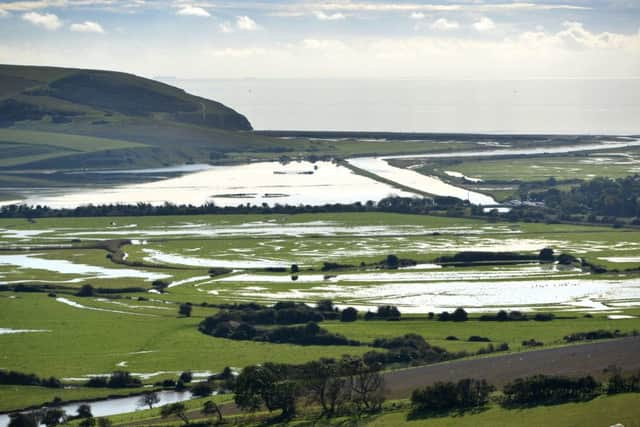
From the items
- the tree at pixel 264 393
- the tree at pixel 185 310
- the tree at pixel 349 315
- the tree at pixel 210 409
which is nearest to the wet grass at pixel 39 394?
the tree at pixel 210 409

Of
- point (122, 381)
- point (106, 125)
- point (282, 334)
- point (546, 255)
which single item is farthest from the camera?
point (106, 125)

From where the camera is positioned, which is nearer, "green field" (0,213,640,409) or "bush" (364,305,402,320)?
"green field" (0,213,640,409)

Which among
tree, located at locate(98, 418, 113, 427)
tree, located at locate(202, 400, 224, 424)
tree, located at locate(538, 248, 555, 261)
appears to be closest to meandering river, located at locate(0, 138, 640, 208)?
tree, located at locate(538, 248, 555, 261)

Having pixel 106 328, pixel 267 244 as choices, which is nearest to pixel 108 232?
pixel 267 244

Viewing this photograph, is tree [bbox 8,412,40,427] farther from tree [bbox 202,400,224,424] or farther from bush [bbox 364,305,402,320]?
bush [bbox 364,305,402,320]

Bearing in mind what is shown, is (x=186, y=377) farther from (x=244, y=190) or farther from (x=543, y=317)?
(x=244, y=190)

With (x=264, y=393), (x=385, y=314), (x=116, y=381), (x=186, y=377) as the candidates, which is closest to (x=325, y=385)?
(x=264, y=393)

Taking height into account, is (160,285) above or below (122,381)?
above
